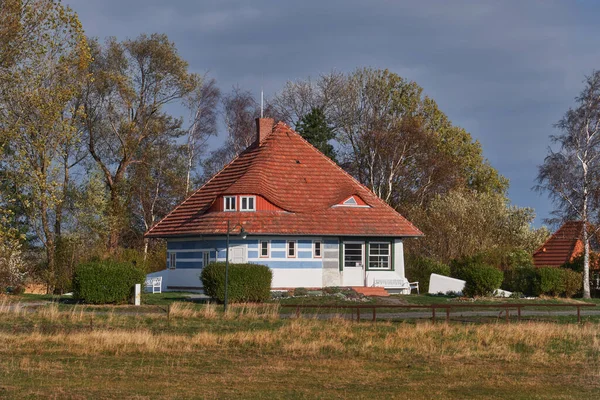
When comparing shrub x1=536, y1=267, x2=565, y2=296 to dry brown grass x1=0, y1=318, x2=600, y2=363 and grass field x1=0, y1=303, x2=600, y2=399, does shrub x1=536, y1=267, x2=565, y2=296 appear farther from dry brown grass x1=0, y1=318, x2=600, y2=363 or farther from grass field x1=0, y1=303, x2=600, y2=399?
dry brown grass x1=0, y1=318, x2=600, y2=363

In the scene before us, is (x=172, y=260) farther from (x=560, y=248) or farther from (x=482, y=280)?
(x=560, y=248)

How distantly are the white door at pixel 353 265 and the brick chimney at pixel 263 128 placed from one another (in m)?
8.60

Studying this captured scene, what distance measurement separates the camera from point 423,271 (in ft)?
172

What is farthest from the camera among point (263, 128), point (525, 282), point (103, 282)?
point (263, 128)

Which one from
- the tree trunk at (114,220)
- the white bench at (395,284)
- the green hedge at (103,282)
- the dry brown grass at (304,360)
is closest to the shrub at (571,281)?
the white bench at (395,284)

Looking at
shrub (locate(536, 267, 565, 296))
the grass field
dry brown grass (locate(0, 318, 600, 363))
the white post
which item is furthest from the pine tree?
dry brown grass (locate(0, 318, 600, 363))

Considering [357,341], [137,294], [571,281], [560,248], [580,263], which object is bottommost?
[357,341]

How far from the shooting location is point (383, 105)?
7400cm

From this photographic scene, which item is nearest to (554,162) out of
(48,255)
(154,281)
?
(154,281)

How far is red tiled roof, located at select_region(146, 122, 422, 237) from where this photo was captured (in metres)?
46.2

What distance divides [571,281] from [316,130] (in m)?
25.5

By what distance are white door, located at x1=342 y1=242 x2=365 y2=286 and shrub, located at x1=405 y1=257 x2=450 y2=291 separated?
17.5ft

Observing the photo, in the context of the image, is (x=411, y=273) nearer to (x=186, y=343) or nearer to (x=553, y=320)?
(x=553, y=320)

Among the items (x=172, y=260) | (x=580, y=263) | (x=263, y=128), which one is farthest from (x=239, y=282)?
(x=580, y=263)
